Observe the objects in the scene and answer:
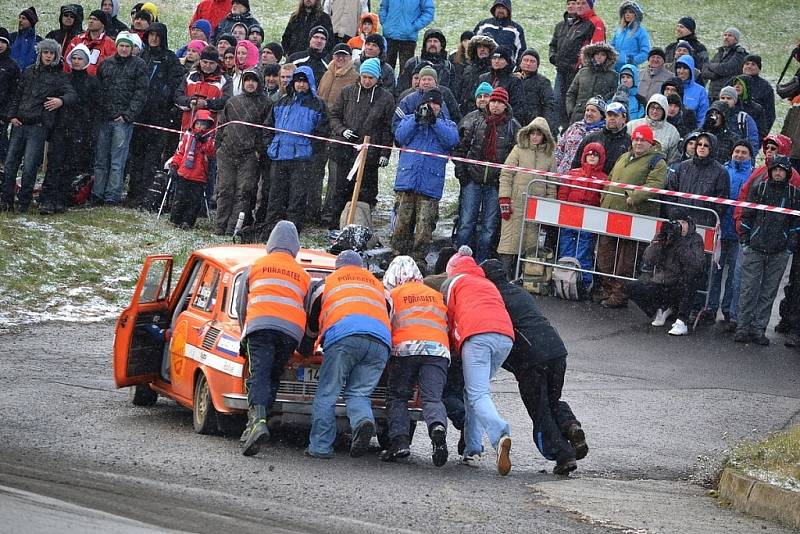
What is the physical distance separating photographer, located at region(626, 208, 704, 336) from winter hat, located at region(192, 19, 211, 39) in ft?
34.3

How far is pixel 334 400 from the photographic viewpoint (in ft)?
36.2

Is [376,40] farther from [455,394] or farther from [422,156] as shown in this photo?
[455,394]

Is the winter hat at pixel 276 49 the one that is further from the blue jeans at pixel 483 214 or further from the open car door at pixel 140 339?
the open car door at pixel 140 339

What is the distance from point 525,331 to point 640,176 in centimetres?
696

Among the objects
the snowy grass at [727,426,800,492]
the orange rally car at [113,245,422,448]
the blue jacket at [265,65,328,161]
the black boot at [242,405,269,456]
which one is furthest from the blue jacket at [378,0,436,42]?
the black boot at [242,405,269,456]

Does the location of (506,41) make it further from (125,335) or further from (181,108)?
(125,335)

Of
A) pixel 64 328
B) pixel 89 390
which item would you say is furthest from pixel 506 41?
pixel 89 390

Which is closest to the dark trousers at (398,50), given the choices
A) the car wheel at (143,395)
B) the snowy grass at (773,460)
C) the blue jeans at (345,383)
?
the car wheel at (143,395)

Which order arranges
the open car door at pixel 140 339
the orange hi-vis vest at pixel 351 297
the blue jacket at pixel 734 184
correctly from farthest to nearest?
the blue jacket at pixel 734 184 < the open car door at pixel 140 339 < the orange hi-vis vest at pixel 351 297

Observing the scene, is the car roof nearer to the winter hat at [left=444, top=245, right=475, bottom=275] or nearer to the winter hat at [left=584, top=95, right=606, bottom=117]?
the winter hat at [left=444, top=245, right=475, bottom=275]

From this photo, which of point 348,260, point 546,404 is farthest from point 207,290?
point 546,404

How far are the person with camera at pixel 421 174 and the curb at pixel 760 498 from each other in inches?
362

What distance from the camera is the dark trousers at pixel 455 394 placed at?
12000mm

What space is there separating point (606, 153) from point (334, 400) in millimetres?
8966
